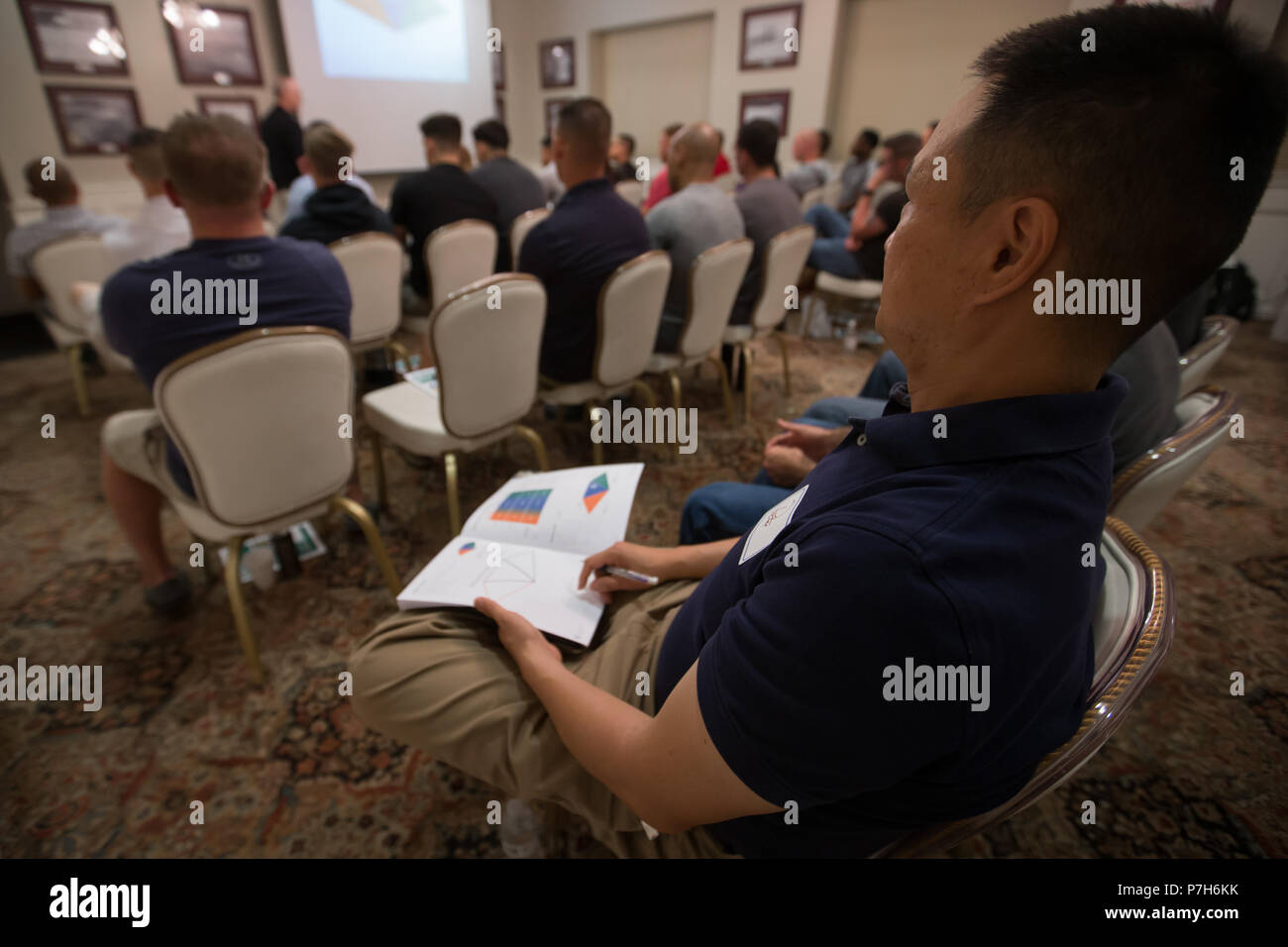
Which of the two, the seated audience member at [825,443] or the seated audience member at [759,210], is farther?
the seated audience member at [759,210]

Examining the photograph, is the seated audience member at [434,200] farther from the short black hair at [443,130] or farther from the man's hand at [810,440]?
the man's hand at [810,440]

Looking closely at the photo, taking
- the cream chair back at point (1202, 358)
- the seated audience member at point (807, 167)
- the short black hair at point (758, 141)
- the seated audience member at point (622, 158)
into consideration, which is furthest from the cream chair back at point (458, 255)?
the seated audience member at point (807, 167)

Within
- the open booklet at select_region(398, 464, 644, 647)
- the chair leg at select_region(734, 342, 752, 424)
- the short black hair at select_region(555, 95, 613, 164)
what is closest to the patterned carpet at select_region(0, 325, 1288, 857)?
the open booklet at select_region(398, 464, 644, 647)

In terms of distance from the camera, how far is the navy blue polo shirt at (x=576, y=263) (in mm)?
2135

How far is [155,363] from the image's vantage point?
54.1 inches

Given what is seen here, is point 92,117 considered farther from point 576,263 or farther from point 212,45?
point 576,263

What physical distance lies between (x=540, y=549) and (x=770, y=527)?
531 mm

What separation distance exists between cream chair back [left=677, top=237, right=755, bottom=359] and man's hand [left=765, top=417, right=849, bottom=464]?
112 cm

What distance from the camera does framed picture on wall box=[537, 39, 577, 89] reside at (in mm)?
8211

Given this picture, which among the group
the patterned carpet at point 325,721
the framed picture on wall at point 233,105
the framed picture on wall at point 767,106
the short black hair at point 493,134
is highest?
the framed picture on wall at point 767,106

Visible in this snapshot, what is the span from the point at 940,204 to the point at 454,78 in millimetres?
7486

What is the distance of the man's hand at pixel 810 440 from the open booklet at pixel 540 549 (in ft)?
1.25

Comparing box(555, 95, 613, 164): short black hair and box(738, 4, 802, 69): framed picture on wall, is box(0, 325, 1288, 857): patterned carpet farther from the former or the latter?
box(738, 4, 802, 69): framed picture on wall
